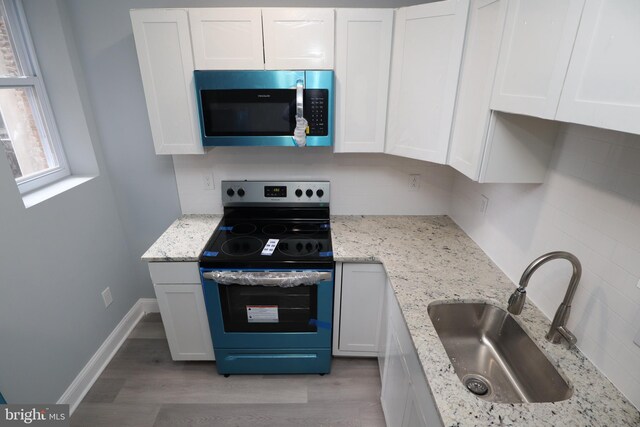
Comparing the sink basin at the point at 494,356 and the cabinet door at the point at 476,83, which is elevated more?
the cabinet door at the point at 476,83

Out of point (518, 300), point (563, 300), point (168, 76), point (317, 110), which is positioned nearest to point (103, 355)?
point (168, 76)

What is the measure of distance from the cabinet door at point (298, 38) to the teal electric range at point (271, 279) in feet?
2.61

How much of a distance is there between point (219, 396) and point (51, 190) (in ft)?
5.36

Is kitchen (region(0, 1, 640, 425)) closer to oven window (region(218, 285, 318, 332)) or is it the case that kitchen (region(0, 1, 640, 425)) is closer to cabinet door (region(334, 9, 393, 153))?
cabinet door (region(334, 9, 393, 153))

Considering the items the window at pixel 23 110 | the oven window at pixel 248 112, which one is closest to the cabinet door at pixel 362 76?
the oven window at pixel 248 112

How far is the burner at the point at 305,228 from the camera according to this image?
2.11 metres

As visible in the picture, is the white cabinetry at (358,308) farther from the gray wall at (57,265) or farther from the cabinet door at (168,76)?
the gray wall at (57,265)

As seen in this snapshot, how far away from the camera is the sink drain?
1.26 m

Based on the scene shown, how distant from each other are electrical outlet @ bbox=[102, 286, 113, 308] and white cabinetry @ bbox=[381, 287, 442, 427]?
195cm

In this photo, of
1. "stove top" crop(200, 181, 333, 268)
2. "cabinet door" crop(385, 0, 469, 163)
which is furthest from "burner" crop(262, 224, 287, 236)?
"cabinet door" crop(385, 0, 469, 163)

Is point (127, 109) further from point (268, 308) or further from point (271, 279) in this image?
point (268, 308)

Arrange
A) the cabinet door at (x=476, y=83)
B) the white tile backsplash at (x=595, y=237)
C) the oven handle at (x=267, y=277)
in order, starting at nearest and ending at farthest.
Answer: the white tile backsplash at (x=595, y=237) → the cabinet door at (x=476, y=83) → the oven handle at (x=267, y=277)

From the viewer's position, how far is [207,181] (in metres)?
2.23

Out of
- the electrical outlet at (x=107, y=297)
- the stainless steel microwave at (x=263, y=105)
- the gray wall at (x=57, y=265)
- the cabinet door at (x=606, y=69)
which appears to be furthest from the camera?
the electrical outlet at (x=107, y=297)
